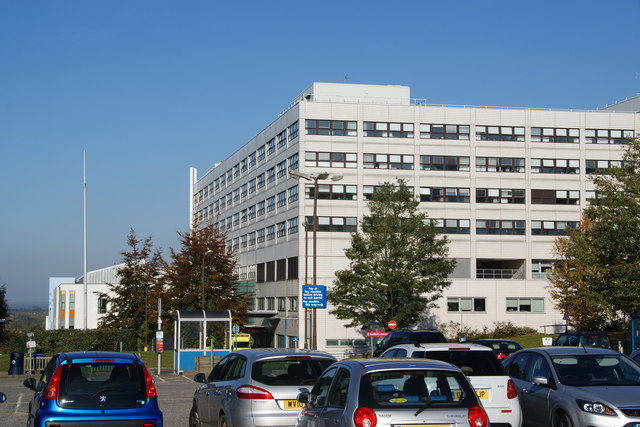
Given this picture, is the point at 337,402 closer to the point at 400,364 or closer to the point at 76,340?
the point at 400,364

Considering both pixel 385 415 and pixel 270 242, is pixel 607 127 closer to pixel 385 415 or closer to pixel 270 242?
pixel 270 242

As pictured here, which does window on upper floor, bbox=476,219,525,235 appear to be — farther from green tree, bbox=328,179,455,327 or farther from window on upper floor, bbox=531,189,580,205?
green tree, bbox=328,179,455,327

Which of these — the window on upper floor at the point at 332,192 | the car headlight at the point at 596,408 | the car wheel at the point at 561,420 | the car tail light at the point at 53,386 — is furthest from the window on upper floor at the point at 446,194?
the car tail light at the point at 53,386

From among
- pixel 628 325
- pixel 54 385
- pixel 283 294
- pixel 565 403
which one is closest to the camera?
pixel 54 385

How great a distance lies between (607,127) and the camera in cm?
7012

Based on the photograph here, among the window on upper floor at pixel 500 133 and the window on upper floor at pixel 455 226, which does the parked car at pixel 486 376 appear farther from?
the window on upper floor at pixel 500 133

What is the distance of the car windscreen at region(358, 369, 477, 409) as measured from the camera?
8.93 meters

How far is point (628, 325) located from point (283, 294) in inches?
1093

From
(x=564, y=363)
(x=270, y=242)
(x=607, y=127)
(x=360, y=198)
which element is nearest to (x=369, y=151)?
(x=360, y=198)

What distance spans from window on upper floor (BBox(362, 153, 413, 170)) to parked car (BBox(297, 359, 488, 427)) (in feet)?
191

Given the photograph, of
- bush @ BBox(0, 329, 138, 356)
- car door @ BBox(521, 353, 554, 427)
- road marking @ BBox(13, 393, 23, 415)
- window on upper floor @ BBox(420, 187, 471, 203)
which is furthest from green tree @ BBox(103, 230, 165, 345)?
car door @ BBox(521, 353, 554, 427)

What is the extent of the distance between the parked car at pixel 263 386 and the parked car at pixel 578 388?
3482mm

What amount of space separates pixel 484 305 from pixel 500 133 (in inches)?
554

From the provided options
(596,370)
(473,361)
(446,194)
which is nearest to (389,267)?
(446,194)
